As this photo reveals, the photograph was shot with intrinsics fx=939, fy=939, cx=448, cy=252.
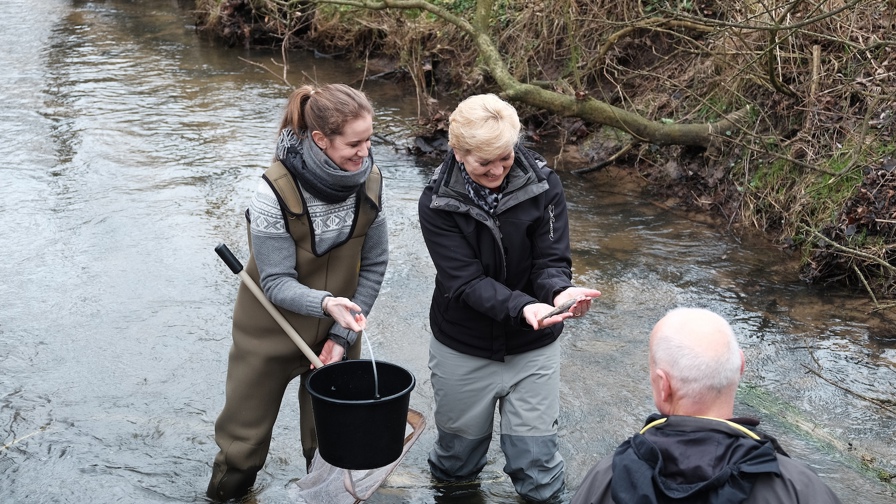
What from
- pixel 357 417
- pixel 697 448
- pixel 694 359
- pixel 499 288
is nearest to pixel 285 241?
pixel 357 417

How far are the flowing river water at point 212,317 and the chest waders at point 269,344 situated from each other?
14.3 inches

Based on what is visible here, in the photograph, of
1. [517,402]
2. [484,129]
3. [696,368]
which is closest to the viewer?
[696,368]

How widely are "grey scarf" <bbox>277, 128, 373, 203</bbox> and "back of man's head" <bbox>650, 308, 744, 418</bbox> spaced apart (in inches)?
56.2

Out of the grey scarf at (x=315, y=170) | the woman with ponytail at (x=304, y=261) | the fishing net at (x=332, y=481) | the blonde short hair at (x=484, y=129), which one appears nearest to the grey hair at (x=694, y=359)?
the blonde short hair at (x=484, y=129)

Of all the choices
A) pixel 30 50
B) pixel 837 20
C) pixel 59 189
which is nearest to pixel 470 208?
pixel 837 20

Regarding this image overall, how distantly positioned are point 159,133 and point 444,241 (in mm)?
7023

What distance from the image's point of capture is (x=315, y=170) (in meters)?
3.24

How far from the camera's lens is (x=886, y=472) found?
13.9ft

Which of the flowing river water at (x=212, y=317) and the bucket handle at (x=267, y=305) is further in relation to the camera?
the flowing river water at (x=212, y=317)

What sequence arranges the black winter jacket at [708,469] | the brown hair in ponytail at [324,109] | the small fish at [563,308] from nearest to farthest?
the black winter jacket at [708,469], the small fish at [563,308], the brown hair in ponytail at [324,109]

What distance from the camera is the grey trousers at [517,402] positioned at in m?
3.55

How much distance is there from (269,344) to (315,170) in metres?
0.69

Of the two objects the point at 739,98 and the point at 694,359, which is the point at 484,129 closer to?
the point at 694,359

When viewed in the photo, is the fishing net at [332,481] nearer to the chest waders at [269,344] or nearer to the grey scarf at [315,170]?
the chest waders at [269,344]
